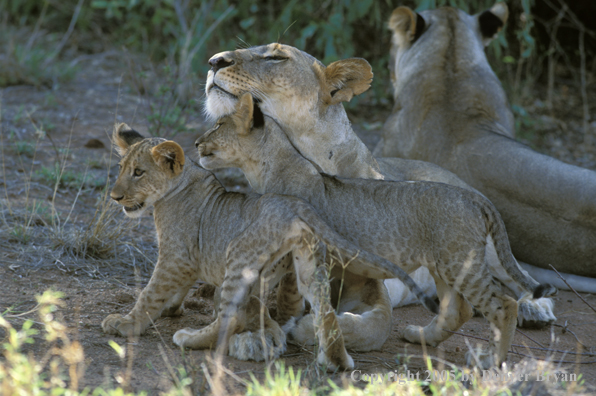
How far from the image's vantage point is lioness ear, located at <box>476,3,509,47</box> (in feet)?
21.1

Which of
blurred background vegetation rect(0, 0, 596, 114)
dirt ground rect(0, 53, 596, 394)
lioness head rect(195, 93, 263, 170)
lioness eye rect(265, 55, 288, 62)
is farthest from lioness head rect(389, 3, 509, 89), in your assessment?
lioness head rect(195, 93, 263, 170)

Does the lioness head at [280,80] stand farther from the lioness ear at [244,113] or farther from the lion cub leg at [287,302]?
the lion cub leg at [287,302]

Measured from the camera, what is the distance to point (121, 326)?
3562 millimetres

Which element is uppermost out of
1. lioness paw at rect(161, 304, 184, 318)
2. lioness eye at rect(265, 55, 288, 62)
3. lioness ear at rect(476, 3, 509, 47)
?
lioness ear at rect(476, 3, 509, 47)

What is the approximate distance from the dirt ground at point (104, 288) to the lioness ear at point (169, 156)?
823 mm

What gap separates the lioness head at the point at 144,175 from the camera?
148 inches

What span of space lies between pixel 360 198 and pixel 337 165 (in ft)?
2.32

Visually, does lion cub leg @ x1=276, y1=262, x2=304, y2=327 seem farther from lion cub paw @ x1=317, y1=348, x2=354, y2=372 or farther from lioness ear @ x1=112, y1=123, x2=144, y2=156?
lioness ear @ x1=112, y1=123, x2=144, y2=156

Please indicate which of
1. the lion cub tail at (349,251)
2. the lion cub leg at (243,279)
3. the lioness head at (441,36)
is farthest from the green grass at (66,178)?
the lion cub tail at (349,251)

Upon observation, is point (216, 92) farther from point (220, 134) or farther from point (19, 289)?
point (19, 289)

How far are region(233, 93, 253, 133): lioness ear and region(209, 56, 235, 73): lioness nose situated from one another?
30 centimetres

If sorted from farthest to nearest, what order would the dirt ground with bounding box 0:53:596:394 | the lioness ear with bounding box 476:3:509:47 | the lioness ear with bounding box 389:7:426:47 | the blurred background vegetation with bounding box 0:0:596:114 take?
the blurred background vegetation with bounding box 0:0:596:114 < the lioness ear with bounding box 476:3:509:47 < the lioness ear with bounding box 389:7:426:47 < the dirt ground with bounding box 0:53:596:394

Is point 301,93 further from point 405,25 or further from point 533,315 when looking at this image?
point 405,25

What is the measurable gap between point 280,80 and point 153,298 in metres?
1.46
